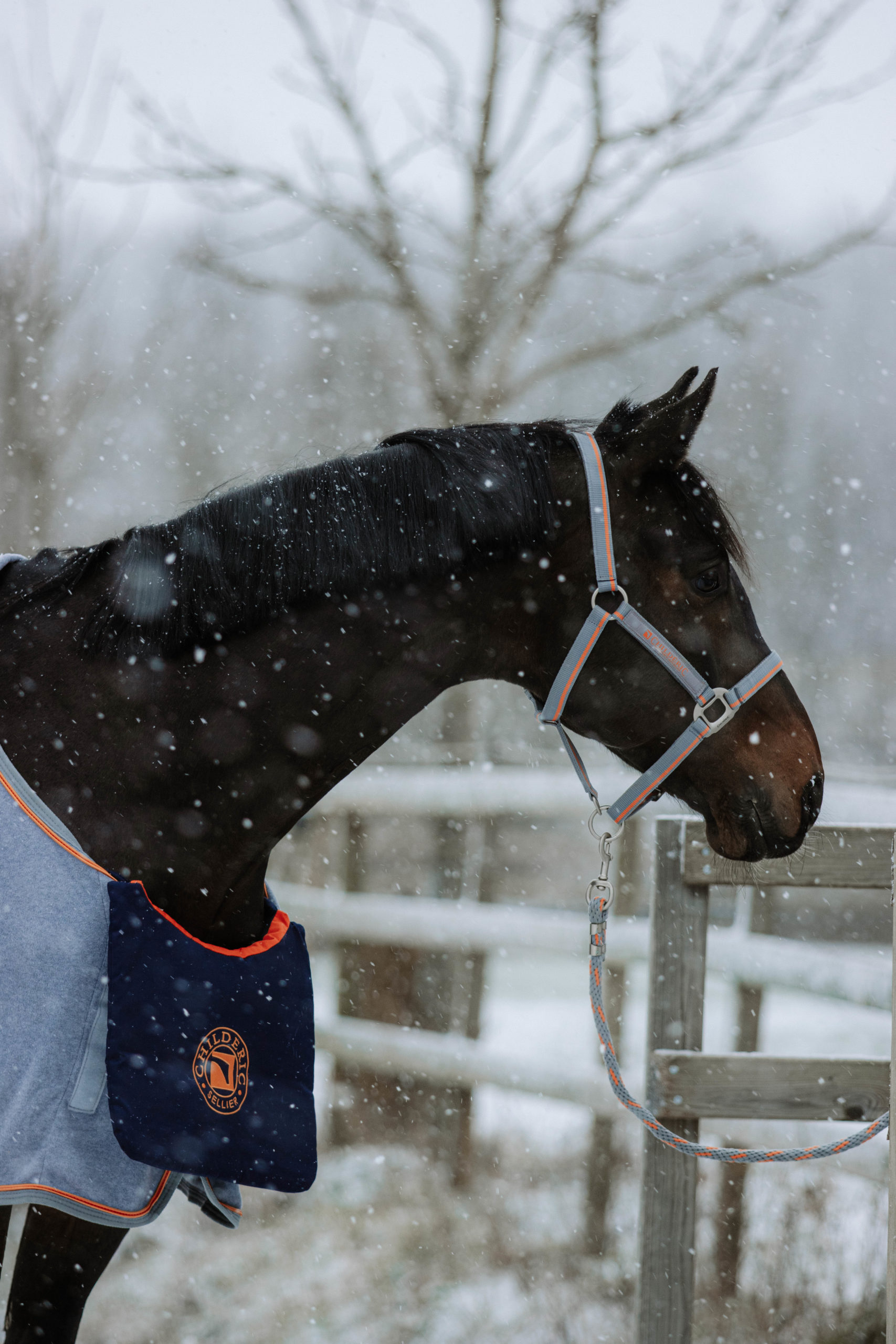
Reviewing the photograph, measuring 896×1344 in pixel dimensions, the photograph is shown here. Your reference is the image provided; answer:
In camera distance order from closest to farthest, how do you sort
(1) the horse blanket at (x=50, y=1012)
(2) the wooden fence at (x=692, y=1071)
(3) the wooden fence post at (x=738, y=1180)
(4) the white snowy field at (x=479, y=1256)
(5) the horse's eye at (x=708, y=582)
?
(1) the horse blanket at (x=50, y=1012)
(5) the horse's eye at (x=708, y=582)
(2) the wooden fence at (x=692, y=1071)
(4) the white snowy field at (x=479, y=1256)
(3) the wooden fence post at (x=738, y=1180)

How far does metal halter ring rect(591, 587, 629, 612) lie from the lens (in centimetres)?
139

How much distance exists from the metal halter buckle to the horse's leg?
1.20 m

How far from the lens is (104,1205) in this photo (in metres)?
1.29

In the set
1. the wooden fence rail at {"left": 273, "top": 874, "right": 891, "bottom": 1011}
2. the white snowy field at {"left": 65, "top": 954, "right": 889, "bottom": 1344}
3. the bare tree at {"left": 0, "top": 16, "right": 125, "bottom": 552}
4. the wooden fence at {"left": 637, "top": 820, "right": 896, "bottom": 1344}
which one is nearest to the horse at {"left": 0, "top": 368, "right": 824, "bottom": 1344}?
the wooden fence at {"left": 637, "top": 820, "right": 896, "bottom": 1344}

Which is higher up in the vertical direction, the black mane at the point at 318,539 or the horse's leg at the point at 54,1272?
the black mane at the point at 318,539

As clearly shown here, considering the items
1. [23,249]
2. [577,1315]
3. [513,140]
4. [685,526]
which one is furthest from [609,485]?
[23,249]

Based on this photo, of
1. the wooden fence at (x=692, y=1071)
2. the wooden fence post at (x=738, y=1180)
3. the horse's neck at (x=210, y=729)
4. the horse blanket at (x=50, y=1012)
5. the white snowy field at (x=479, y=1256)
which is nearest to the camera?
the horse blanket at (x=50, y=1012)

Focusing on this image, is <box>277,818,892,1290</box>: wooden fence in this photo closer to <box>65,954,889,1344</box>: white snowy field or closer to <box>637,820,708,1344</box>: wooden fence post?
<box>637,820,708,1344</box>: wooden fence post

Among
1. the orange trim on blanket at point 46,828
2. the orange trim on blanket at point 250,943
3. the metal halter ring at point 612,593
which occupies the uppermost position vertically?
the metal halter ring at point 612,593

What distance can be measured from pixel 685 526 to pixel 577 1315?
2.59 meters

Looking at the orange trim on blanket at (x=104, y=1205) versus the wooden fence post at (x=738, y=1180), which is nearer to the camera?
the orange trim on blanket at (x=104, y=1205)

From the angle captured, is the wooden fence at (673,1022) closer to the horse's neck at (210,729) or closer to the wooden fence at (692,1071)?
the wooden fence at (692,1071)

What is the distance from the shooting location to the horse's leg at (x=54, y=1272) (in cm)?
140

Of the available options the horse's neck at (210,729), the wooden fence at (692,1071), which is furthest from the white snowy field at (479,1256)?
the horse's neck at (210,729)
